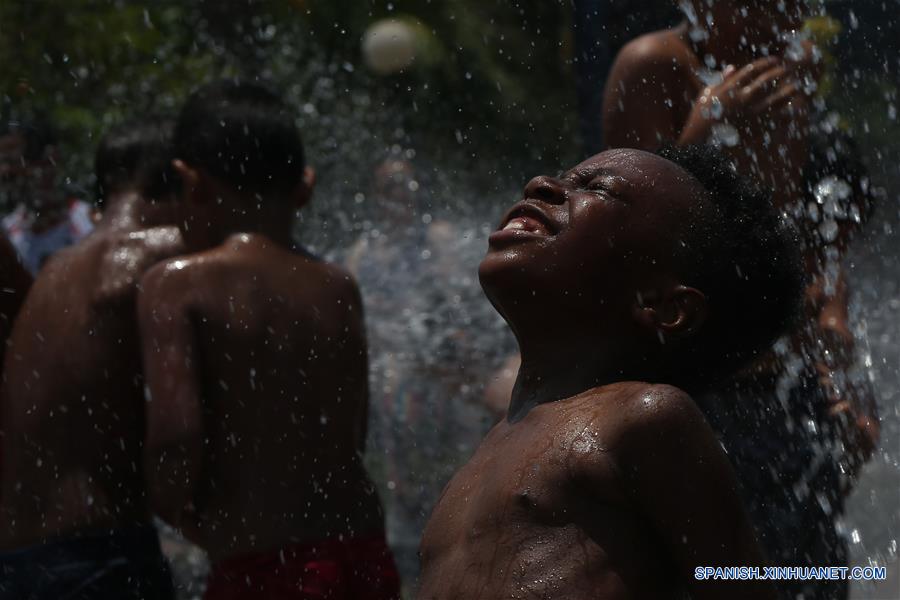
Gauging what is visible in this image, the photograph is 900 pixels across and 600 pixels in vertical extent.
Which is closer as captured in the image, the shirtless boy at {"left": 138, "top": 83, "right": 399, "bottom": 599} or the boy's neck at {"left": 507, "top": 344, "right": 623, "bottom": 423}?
the boy's neck at {"left": 507, "top": 344, "right": 623, "bottom": 423}

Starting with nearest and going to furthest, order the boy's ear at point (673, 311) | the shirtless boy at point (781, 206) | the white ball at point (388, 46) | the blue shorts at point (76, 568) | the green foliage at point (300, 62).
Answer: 1. the boy's ear at point (673, 311)
2. the shirtless boy at point (781, 206)
3. the blue shorts at point (76, 568)
4. the green foliage at point (300, 62)
5. the white ball at point (388, 46)

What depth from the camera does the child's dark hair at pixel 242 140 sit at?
135 inches

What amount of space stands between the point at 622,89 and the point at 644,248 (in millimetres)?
1047

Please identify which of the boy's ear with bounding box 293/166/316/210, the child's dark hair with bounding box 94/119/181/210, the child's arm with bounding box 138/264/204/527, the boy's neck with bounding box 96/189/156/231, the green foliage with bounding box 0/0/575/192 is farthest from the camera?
the green foliage with bounding box 0/0/575/192

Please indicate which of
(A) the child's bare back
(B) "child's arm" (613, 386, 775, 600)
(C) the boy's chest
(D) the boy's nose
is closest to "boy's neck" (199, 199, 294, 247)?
(D) the boy's nose

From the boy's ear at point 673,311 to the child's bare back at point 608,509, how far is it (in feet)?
0.50

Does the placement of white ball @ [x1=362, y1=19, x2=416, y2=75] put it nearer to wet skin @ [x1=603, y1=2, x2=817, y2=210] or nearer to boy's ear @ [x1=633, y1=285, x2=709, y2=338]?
wet skin @ [x1=603, y1=2, x2=817, y2=210]

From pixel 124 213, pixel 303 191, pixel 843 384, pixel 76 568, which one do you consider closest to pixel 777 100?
pixel 843 384

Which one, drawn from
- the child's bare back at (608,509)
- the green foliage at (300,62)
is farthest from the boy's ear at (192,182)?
the green foliage at (300,62)

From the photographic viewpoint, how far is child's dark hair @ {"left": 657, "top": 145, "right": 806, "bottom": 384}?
2.21 meters

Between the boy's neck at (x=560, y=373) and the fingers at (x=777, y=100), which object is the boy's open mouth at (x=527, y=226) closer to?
the boy's neck at (x=560, y=373)

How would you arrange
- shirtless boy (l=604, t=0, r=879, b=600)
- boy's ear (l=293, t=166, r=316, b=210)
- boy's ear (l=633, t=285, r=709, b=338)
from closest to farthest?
1. boy's ear (l=633, t=285, r=709, b=338)
2. shirtless boy (l=604, t=0, r=879, b=600)
3. boy's ear (l=293, t=166, r=316, b=210)

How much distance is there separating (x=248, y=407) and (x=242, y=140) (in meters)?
0.68

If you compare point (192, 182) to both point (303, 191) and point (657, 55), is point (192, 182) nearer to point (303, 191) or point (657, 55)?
point (303, 191)
